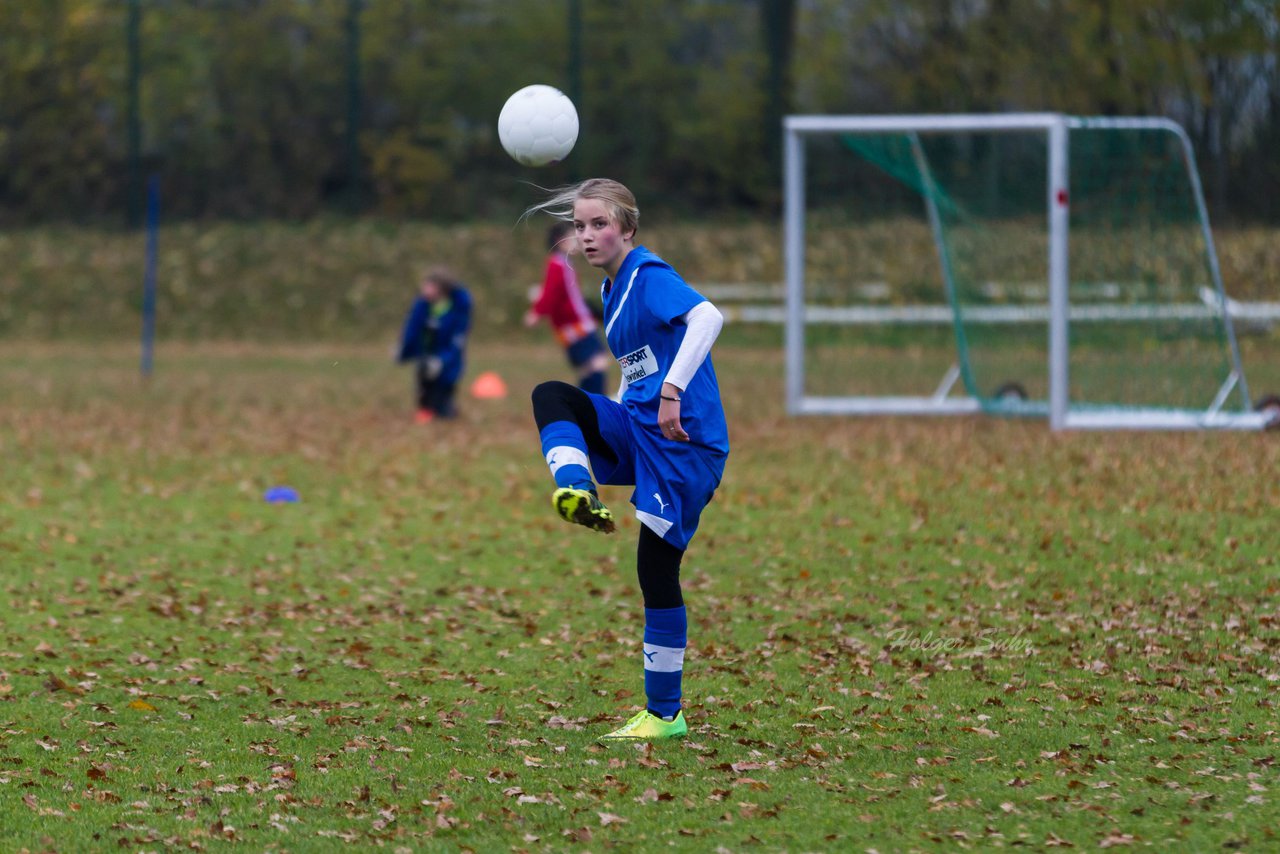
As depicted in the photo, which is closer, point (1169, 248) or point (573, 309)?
point (1169, 248)

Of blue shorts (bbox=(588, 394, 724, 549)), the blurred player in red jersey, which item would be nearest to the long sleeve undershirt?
blue shorts (bbox=(588, 394, 724, 549))

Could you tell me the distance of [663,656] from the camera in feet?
18.6

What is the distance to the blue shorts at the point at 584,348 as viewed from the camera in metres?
17.0

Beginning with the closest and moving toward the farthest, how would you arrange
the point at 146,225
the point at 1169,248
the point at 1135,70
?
the point at 1169,248, the point at 1135,70, the point at 146,225

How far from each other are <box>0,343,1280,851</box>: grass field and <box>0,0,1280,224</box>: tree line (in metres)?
18.2

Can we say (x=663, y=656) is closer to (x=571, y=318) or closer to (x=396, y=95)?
(x=571, y=318)

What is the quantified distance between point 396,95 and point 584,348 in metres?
17.1

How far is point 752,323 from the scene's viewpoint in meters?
28.9

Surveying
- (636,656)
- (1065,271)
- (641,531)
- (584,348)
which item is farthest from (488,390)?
(641,531)

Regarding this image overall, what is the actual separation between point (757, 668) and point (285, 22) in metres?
28.6

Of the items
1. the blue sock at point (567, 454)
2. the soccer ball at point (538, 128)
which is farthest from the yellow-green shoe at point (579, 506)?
the soccer ball at point (538, 128)

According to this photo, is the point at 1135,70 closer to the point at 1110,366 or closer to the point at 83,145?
the point at 1110,366

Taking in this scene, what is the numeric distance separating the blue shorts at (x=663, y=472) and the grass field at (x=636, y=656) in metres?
0.79

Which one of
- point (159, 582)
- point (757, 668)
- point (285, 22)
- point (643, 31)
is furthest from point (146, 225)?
point (757, 668)
